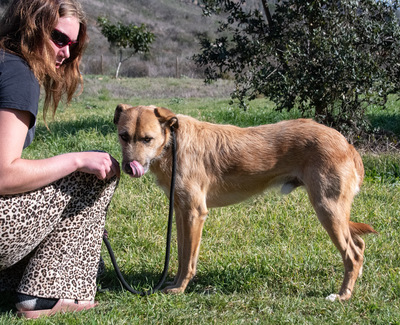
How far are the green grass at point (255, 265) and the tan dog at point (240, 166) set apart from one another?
0.76 feet

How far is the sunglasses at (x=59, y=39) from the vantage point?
287 cm

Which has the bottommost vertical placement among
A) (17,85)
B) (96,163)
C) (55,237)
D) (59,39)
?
(55,237)

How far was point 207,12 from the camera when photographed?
786cm

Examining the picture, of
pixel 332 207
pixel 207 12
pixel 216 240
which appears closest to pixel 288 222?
pixel 216 240

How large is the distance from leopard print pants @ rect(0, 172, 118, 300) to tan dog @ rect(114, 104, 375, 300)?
44cm

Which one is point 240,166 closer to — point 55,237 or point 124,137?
point 124,137

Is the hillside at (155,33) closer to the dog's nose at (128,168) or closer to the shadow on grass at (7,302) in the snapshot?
the dog's nose at (128,168)

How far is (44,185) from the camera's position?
2.74 metres

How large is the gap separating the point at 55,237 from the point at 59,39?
4.28 ft

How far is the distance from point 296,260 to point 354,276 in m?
0.52

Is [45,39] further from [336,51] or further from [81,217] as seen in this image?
[336,51]

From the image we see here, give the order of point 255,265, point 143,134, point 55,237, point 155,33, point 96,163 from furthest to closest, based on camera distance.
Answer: point 155,33 < point 255,265 < point 143,134 < point 55,237 < point 96,163

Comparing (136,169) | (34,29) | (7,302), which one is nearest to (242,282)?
(136,169)

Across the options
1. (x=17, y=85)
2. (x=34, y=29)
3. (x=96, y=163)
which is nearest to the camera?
(x=17, y=85)
